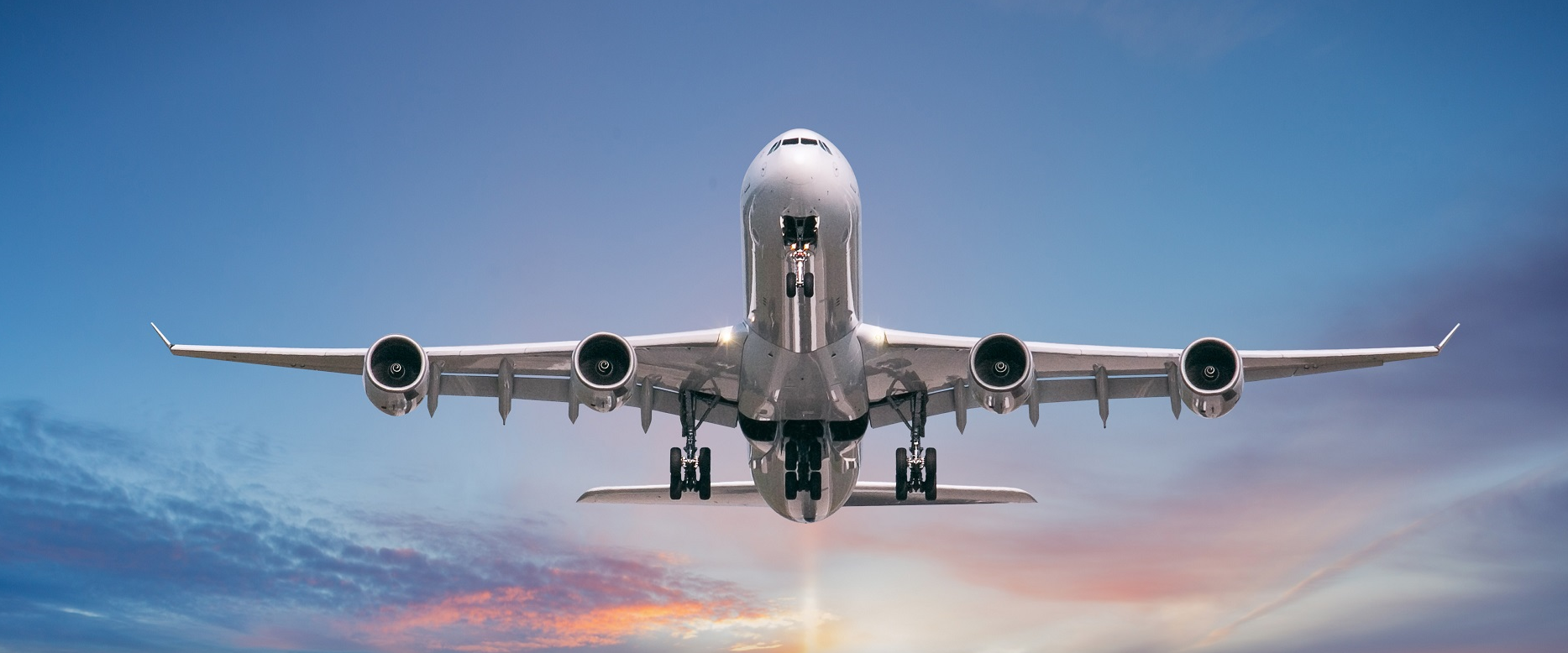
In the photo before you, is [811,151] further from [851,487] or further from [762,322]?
[851,487]

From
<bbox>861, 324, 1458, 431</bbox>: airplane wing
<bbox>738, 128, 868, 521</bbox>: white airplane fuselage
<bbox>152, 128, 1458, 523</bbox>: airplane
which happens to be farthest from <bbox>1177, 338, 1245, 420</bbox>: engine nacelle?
<bbox>738, 128, 868, 521</bbox>: white airplane fuselage

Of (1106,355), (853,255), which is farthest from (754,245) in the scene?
(1106,355)

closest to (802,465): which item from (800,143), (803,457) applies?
(803,457)

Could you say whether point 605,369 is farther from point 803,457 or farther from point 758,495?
point 758,495

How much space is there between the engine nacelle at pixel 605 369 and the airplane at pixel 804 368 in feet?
0.09

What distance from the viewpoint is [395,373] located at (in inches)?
810

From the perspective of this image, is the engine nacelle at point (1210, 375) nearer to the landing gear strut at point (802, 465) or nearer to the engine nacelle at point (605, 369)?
the landing gear strut at point (802, 465)

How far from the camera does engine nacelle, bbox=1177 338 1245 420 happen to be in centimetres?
2058

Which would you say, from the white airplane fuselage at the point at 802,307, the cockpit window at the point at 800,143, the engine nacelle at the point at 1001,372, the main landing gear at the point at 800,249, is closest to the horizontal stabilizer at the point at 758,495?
the white airplane fuselage at the point at 802,307

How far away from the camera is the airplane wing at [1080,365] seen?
75.9 feet

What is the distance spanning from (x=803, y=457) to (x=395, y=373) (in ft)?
30.0

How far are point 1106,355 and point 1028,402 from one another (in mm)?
1893

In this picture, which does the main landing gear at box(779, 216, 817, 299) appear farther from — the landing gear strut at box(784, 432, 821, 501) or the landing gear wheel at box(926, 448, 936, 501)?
the landing gear wheel at box(926, 448, 936, 501)

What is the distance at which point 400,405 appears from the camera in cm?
2059
